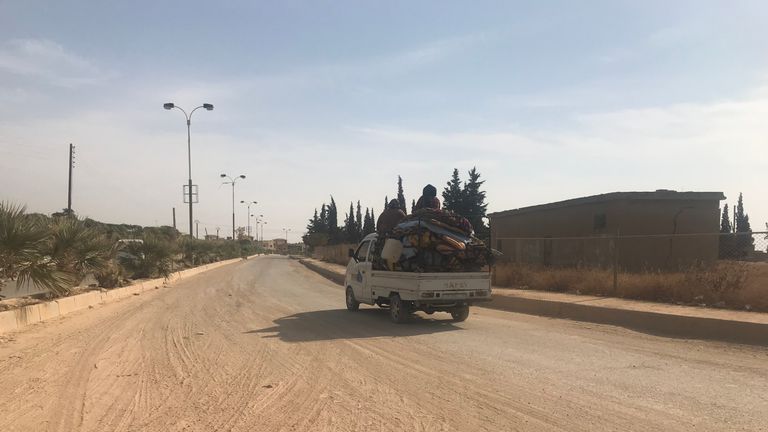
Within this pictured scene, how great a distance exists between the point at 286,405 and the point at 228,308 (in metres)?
10.3

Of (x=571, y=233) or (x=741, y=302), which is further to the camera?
(x=571, y=233)

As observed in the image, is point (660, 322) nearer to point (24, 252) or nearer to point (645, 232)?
point (645, 232)

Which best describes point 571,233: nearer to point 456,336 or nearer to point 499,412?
point 456,336

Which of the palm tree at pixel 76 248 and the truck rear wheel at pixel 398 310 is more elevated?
the palm tree at pixel 76 248

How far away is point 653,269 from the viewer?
18.4m

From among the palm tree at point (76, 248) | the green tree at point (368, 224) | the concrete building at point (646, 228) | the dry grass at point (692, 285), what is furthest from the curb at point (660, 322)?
the green tree at point (368, 224)

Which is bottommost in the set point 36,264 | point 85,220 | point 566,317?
point 566,317

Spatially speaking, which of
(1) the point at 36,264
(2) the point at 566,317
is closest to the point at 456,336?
(2) the point at 566,317

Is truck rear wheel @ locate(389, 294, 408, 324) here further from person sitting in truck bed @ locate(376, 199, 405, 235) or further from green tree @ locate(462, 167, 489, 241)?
green tree @ locate(462, 167, 489, 241)

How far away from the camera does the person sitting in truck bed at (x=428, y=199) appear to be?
13.5m

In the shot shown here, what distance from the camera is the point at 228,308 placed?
15531mm

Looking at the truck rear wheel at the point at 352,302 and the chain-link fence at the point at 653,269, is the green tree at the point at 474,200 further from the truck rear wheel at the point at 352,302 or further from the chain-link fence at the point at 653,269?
the truck rear wheel at the point at 352,302

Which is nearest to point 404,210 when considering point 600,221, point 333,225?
point 600,221

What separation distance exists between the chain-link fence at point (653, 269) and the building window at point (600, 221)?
2.05 feet
